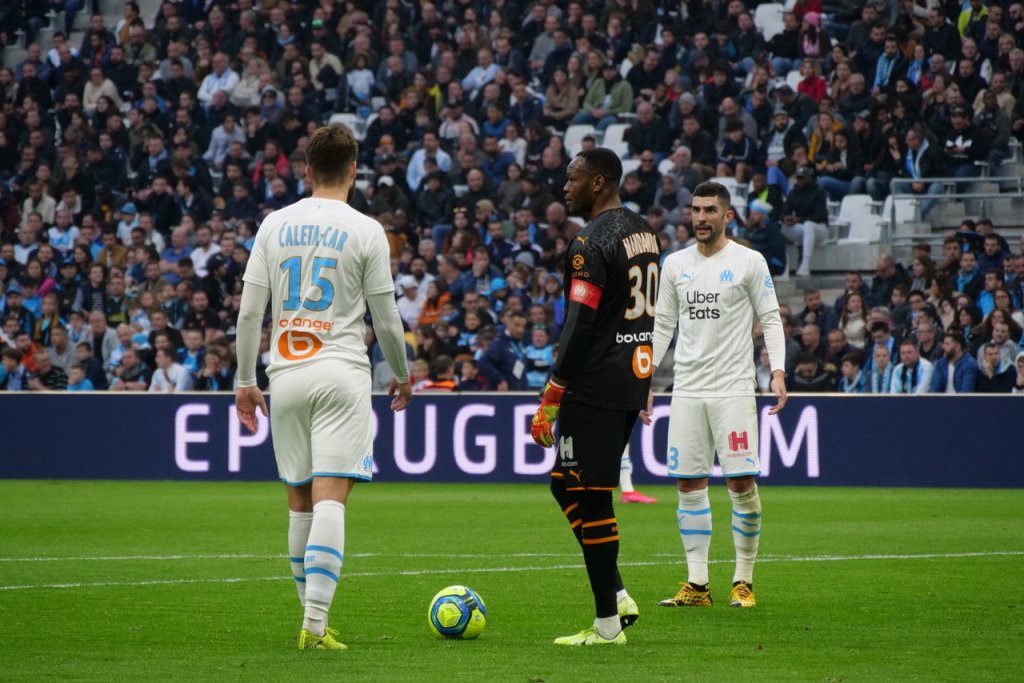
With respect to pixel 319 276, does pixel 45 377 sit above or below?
below

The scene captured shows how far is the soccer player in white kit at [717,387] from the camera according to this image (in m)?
8.27

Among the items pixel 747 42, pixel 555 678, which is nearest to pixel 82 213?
pixel 747 42

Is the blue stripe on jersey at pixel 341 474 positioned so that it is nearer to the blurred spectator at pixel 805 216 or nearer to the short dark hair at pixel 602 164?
the short dark hair at pixel 602 164

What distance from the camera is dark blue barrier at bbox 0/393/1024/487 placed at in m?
17.4

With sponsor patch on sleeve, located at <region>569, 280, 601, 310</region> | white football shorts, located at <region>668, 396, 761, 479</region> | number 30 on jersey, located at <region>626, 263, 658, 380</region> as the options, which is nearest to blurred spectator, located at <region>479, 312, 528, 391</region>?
white football shorts, located at <region>668, 396, 761, 479</region>

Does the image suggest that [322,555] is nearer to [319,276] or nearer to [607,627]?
[319,276]

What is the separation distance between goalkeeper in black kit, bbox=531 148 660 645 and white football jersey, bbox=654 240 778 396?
4.79 ft

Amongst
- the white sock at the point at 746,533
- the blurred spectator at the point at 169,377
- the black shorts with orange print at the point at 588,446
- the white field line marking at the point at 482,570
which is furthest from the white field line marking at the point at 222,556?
the blurred spectator at the point at 169,377

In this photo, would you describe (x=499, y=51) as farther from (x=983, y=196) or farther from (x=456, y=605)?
(x=456, y=605)

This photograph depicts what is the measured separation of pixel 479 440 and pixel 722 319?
1026cm

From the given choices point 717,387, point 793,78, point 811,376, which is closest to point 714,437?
point 717,387

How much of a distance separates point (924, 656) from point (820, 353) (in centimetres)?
1312

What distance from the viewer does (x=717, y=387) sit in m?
8.37

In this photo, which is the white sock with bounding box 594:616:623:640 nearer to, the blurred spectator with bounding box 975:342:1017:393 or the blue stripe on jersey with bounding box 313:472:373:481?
the blue stripe on jersey with bounding box 313:472:373:481
